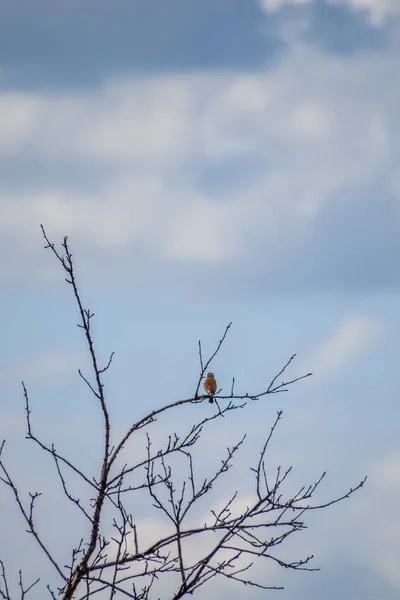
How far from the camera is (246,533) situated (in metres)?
6.50

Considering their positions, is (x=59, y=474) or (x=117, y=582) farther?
(x=59, y=474)

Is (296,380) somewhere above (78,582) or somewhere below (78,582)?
above

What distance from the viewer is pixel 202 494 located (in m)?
6.67

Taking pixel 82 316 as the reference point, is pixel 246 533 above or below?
below

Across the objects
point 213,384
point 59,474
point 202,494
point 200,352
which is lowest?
point 202,494

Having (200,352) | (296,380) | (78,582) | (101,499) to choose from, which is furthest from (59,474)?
(296,380)

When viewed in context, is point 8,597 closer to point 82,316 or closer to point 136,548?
point 136,548

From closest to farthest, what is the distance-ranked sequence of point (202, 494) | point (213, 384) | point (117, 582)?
A: point (117, 582), point (202, 494), point (213, 384)

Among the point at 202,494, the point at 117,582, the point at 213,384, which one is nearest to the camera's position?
the point at 117,582

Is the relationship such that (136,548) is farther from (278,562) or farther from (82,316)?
(82,316)

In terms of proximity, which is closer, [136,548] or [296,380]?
[136,548]

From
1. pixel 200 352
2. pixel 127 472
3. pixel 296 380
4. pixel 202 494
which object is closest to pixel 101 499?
pixel 127 472

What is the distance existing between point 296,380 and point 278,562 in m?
1.46

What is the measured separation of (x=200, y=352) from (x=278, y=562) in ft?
5.83
